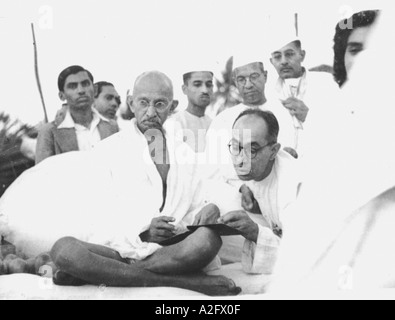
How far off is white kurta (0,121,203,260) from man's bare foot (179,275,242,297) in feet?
0.99

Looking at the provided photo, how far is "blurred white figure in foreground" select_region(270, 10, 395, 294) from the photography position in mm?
4000

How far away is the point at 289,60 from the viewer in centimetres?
404

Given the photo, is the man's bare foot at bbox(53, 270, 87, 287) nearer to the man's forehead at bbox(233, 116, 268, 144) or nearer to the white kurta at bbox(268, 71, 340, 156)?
the man's forehead at bbox(233, 116, 268, 144)

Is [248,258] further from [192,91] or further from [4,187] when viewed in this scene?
[4,187]

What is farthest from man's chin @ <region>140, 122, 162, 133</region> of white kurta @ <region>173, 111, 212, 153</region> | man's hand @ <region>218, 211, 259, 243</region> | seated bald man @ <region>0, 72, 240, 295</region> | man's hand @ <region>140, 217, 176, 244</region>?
man's hand @ <region>218, 211, 259, 243</region>

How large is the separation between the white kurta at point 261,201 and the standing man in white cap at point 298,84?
0.24 meters

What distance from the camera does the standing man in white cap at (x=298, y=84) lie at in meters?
4.04

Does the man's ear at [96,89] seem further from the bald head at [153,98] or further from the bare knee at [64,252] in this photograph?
the bare knee at [64,252]

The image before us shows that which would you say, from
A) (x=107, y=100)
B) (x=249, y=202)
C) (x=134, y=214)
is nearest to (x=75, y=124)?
(x=107, y=100)

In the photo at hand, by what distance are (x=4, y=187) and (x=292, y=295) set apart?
5.95 ft

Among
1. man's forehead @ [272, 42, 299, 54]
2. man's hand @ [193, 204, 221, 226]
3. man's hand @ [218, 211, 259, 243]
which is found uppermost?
man's forehead @ [272, 42, 299, 54]

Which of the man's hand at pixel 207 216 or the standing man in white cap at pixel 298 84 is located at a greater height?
the standing man in white cap at pixel 298 84

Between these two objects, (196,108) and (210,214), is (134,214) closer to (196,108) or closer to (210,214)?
(210,214)

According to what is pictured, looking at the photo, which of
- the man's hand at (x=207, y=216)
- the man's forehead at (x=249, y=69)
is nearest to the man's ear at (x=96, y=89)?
the man's forehead at (x=249, y=69)
